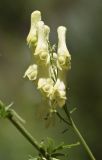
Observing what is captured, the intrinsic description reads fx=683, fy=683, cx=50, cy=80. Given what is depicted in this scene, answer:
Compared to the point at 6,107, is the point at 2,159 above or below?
below

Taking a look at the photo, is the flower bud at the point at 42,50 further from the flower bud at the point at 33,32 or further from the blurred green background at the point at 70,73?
the blurred green background at the point at 70,73

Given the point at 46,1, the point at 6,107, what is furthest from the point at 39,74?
the point at 46,1

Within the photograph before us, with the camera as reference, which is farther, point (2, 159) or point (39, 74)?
point (2, 159)

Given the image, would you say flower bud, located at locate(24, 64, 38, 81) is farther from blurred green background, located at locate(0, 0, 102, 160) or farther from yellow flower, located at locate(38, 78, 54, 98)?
blurred green background, located at locate(0, 0, 102, 160)

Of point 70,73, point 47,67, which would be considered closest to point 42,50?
point 47,67

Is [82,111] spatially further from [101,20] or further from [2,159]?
[2,159]

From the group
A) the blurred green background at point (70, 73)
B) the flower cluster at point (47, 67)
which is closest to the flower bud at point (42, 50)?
the flower cluster at point (47, 67)

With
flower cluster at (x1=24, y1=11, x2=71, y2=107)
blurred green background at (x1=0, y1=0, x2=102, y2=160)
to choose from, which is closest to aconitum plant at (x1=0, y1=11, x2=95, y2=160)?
flower cluster at (x1=24, y1=11, x2=71, y2=107)
